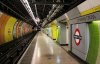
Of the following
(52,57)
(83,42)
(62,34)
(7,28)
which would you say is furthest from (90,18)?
(62,34)

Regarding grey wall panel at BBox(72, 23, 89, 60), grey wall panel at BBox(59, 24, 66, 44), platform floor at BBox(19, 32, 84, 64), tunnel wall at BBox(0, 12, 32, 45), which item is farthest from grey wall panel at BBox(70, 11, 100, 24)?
grey wall panel at BBox(59, 24, 66, 44)

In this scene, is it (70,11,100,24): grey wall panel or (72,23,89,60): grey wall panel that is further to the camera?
(72,23,89,60): grey wall panel

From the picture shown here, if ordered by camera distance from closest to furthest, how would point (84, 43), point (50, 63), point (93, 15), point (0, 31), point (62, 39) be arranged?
1. point (50, 63)
2. point (93, 15)
3. point (84, 43)
4. point (0, 31)
5. point (62, 39)

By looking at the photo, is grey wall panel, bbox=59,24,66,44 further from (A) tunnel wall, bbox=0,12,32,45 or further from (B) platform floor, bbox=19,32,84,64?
(B) platform floor, bbox=19,32,84,64

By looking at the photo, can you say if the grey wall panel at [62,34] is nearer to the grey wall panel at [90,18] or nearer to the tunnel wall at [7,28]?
the tunnel wall at [7,28]

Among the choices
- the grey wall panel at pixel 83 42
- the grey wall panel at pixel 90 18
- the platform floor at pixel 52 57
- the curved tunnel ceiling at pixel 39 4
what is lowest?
the platform floor at pixel 52 57

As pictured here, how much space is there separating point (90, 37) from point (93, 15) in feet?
4.87

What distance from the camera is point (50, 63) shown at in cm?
700

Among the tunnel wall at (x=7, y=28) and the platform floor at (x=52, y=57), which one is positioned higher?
the tunnel wall at (x=7, y=28)

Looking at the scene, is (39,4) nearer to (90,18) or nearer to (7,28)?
(90,18)

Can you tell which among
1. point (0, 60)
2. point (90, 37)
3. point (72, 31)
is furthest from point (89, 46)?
A: point (0, 60)

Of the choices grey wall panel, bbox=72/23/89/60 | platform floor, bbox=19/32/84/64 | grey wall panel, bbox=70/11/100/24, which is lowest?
platform floor, bbox=19/32/84/64

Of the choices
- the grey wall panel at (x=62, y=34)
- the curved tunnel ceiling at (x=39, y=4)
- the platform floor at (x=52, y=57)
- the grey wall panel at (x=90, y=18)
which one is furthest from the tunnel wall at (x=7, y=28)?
the grey wall panel at (x=62, y=34)

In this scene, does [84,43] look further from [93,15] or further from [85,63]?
[93,15]
